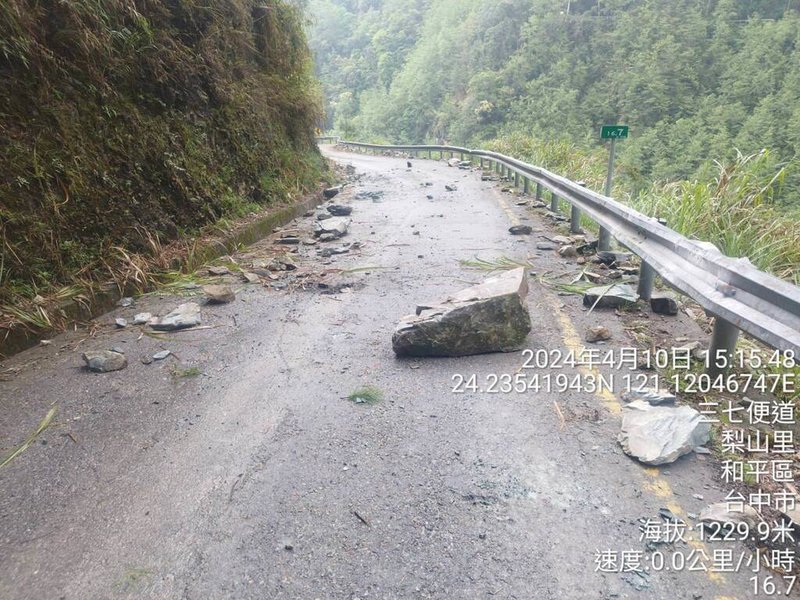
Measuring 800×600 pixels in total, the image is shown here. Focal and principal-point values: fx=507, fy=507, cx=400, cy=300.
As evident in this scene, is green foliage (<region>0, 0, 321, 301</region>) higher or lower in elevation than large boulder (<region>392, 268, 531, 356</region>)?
higher

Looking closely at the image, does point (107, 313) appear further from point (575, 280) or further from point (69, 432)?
point (575, 280)

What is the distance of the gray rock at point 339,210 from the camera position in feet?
27.7

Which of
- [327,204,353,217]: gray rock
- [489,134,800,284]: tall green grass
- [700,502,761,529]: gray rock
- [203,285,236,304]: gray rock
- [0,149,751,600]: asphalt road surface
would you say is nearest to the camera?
[0,149,751,600]: asphalt road surface

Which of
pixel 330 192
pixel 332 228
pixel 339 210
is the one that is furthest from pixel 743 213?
pixel 330 192

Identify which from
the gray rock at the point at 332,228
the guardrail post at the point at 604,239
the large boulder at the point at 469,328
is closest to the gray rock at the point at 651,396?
the large boulder at the point at 469,328

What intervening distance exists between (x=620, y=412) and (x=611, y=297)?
1585 millimetres

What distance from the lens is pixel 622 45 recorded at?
4806 cm

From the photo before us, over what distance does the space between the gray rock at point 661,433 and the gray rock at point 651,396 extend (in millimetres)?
65

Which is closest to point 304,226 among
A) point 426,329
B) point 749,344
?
point 426,329

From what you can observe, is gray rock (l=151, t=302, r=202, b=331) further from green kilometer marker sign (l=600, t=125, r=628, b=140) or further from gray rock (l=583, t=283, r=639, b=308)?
green kilometer marker sign (l=600, t=125, r=628, b=140)

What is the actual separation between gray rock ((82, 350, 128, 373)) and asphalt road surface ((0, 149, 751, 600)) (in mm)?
82

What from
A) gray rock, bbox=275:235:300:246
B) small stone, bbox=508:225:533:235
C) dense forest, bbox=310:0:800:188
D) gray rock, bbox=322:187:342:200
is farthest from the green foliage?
dense forest, bbox=310:0:800:188

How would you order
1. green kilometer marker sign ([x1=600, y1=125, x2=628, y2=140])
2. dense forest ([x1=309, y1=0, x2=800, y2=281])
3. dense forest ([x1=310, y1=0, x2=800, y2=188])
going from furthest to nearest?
dense forest ([x1=310, y1=0, x2=800, y2=188]), dense forest ([x1=309, y1=0, x2=800, y2=281]), green kilometer marker sign ([x1=600, y1=125, x2=628, y2=140])

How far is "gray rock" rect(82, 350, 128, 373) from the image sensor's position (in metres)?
3.27
